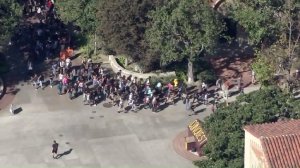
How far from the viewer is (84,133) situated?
5975 cm

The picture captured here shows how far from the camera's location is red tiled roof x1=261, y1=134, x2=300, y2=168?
46.0 meters

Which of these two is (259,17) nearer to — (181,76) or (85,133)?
(181,76)

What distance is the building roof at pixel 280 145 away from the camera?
4600 cm

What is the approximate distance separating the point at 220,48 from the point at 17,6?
56.4 ft

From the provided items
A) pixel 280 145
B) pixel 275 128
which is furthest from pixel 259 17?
pixel 280 145

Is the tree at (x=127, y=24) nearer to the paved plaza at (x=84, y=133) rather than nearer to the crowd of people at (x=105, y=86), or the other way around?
the crowd of people at (x=105, y=86)

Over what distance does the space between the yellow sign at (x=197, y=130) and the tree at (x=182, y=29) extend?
287 inches

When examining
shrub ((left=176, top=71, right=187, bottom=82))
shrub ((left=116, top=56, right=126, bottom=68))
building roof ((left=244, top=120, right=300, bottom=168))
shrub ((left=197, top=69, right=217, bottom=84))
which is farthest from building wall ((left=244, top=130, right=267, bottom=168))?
shrub ((left=116, top=56, right=126, bottom=68))

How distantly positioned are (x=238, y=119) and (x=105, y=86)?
1618 centimetres

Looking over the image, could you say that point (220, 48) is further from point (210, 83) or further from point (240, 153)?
point (240, 153)

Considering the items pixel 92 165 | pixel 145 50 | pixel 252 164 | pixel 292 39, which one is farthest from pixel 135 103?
pixel 252 164

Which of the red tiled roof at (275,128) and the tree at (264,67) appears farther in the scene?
the tree at (264,67)

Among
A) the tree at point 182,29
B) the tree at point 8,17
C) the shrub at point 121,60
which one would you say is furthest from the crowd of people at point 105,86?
the tree at point 8,17

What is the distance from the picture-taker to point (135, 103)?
63031 mm
